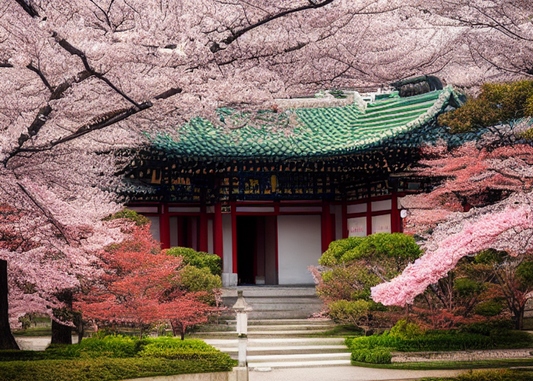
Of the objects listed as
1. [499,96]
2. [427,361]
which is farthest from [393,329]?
[499,96]

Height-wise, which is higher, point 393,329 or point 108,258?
point 108,258

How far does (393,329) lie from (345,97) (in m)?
10.00

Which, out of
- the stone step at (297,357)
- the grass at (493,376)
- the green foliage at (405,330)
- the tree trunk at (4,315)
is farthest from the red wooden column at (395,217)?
the tree trunk at (4,315)

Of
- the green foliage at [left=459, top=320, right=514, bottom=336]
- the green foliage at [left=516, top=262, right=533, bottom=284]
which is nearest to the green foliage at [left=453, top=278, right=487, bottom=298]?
the green foliage at [left=459, top=320, right=514, bottom=336]

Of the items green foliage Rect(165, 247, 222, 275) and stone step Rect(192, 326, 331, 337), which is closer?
stone step Rect(192, 326, 331, 337)

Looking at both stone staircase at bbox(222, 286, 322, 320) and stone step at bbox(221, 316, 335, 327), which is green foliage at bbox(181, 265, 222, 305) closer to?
stone step at bbox(221, 316, 335, 327)

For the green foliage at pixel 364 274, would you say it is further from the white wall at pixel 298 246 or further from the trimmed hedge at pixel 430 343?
the white wall at pixel 298 246

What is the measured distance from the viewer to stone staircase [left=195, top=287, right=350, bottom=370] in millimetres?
15617

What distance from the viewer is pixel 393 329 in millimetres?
15516

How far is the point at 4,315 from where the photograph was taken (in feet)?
45.5

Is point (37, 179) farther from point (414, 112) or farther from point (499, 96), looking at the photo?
point (414, 112)

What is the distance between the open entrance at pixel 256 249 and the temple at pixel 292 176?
83 mm

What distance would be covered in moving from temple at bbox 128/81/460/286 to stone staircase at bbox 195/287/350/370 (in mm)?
1871

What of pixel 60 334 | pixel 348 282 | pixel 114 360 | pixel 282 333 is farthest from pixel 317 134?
pixel 114 360
